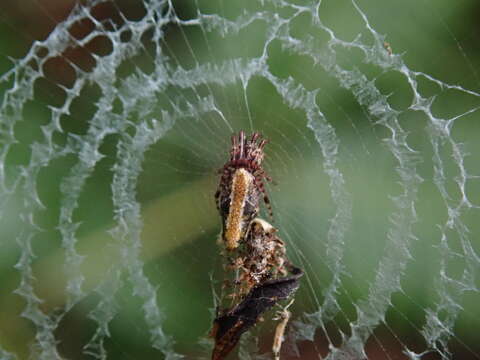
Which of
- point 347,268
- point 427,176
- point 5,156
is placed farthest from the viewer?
point 5,156

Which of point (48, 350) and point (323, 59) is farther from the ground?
point (323, 59)

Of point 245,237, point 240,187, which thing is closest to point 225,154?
point 240,187

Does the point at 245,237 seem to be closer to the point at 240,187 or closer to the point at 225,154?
the point at 240,187

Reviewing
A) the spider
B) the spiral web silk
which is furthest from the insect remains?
the spiral web silk

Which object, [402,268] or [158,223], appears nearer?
[402,268]

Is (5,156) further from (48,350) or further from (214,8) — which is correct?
(214,8)

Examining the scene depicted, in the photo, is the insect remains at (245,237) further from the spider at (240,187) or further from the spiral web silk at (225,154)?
the spiral web silk at (225,154)

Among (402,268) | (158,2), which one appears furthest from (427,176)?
(158,2)
